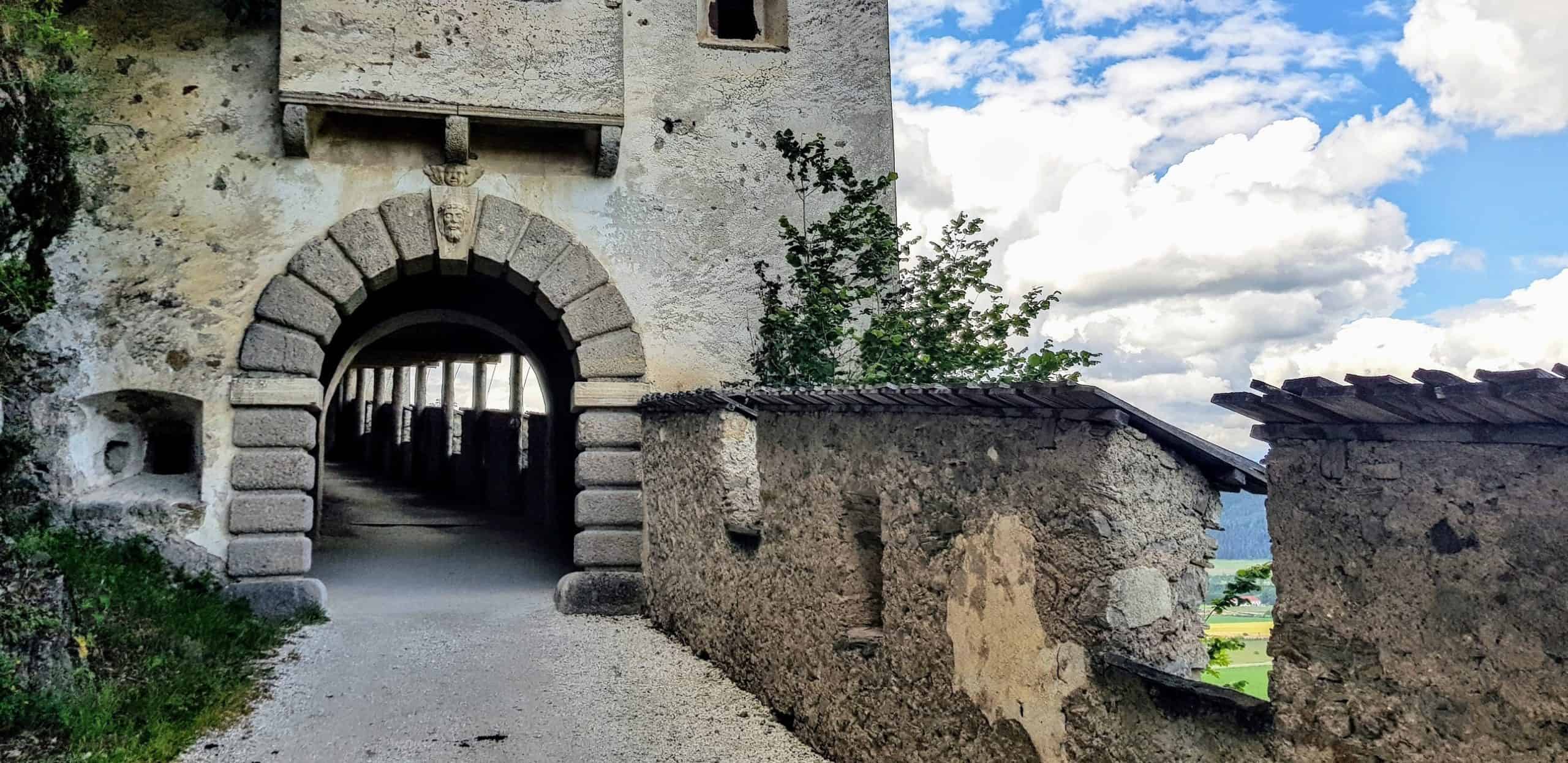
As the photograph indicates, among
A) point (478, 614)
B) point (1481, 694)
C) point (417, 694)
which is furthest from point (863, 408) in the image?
point (478, 614)

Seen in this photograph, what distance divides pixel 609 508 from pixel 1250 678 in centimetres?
538

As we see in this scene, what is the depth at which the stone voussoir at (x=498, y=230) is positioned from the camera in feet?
25.3

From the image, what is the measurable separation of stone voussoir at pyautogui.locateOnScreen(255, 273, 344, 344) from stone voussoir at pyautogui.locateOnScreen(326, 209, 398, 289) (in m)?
0.34

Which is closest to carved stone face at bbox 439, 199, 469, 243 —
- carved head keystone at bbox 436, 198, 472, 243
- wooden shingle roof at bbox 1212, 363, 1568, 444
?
carved head keystone at bbox 436, 198, 472, 243

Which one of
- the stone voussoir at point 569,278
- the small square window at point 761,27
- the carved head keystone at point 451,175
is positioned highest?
the small square window at point 761,27

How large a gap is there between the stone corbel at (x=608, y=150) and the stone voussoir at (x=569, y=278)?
0.62 metres

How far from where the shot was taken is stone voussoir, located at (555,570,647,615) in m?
7.48

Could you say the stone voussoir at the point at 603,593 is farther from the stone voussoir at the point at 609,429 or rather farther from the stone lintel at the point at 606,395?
the stone lintel at the point at 606,395

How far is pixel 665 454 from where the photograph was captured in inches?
273

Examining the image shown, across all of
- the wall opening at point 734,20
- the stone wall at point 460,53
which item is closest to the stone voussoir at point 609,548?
the stone wall at point 460,53

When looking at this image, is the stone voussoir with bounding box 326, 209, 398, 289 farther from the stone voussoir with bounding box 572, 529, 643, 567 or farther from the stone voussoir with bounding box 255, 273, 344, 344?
the stone voussoir with bounding box 572, 529, 643, 567

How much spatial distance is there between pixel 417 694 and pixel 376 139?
417 centimetres

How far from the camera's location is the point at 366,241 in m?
7.50

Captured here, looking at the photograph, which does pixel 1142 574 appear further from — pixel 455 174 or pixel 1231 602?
pixel 455 174
